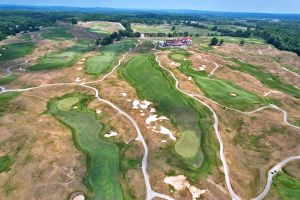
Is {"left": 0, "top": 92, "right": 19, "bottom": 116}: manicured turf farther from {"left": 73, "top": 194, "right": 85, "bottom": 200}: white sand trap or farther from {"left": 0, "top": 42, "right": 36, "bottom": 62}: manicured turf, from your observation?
{"left": 0, "top": 42, "right": 36, "bottom": 62}: manicured turf

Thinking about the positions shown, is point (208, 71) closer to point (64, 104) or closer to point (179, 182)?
point (64, 104)

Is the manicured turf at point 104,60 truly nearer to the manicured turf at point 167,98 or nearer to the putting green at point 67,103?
the manicured turf at point 167,98

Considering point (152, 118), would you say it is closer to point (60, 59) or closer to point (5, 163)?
point (5, 163)

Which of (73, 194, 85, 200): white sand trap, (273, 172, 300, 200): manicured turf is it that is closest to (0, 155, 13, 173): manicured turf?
(73, 194, 85, 200): white sand trap

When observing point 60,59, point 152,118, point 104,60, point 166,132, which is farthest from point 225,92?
point 60,59

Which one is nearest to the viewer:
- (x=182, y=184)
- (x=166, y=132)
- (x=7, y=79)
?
(x=182, y=184)

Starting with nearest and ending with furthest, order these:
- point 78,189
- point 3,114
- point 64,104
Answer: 1. point 78,189
2. point 3,114
3. point 64,104

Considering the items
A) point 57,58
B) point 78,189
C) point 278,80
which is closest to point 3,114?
point 78,189
